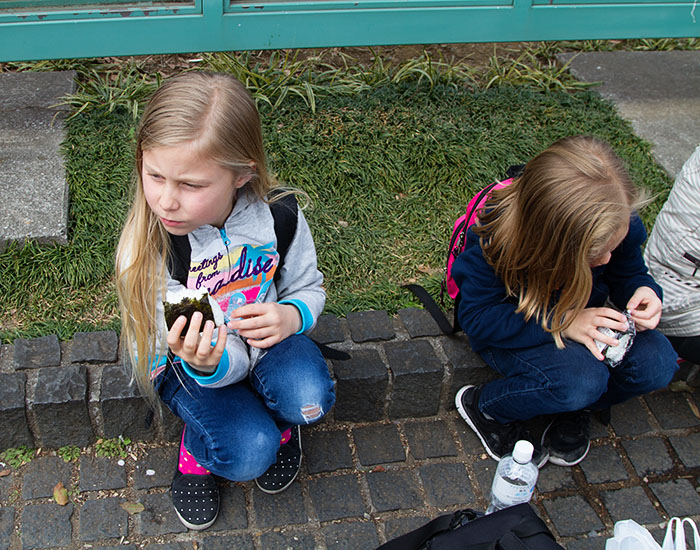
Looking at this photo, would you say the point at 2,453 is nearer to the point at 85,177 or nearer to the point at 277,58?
the point at 85,177

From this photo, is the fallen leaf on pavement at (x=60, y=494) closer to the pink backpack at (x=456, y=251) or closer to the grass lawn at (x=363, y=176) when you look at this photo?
the grass lawn at (x=363, y=176)

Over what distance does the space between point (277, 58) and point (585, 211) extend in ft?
7.72

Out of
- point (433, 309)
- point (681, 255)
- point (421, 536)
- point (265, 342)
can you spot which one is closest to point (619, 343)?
point (681, 255)

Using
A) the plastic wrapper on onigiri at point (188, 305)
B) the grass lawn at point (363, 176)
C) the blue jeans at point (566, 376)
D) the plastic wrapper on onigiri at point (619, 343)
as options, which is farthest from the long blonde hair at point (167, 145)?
the plastic wrapper on onigiri at point (619, 343)

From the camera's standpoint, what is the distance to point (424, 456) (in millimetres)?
2582

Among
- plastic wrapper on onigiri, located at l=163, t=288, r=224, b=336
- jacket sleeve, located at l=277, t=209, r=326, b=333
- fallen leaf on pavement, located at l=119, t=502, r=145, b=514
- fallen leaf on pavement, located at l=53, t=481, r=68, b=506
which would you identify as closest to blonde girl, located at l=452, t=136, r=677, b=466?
jacket sleeve, located at l=277, t=209, r=326, b=333

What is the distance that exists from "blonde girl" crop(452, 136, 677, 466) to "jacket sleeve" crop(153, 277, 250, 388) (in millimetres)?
739

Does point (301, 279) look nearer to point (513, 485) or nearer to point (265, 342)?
point (265, 342)

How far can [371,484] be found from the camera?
2471mm

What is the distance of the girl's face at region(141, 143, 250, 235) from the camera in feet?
6.14

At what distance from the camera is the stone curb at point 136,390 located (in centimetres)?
236

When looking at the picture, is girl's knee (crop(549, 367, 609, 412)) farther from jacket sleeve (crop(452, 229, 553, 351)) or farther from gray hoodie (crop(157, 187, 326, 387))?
gray hoodie (crop(157, 187, 326, 387))

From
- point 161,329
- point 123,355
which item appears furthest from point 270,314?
point 123,355

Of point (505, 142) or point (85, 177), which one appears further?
point (505, 142)
